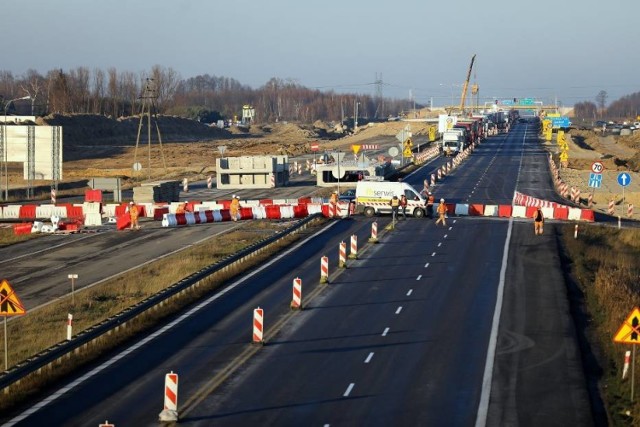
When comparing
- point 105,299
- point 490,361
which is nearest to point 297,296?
point 105,299

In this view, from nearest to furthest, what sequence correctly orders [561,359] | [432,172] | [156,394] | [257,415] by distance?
[257,415] < [156,394] < [561,359] < [432,172]

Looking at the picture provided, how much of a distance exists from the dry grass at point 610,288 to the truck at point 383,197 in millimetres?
7679

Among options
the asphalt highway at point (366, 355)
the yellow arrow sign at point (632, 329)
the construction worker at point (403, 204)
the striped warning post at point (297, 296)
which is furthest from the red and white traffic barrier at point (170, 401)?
the construction worker at point (403, 204)

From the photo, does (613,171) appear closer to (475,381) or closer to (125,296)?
(125,296)

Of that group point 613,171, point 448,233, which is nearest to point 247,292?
point 448,233

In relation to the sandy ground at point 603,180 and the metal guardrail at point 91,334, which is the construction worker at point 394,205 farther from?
the metal guardrail at point 91,334

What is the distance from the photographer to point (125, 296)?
32.3 meters

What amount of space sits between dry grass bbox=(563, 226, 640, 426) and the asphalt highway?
2.22 ft

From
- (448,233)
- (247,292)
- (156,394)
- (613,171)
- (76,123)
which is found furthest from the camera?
(76,123)

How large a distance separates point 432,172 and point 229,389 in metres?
68.1

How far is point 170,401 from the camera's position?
18.3m

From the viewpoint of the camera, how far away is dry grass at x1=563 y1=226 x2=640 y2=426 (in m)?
20.7

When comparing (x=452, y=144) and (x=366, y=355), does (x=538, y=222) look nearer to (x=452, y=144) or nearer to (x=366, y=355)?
(x=366, y=355)

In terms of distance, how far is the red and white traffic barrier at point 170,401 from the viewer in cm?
1825
